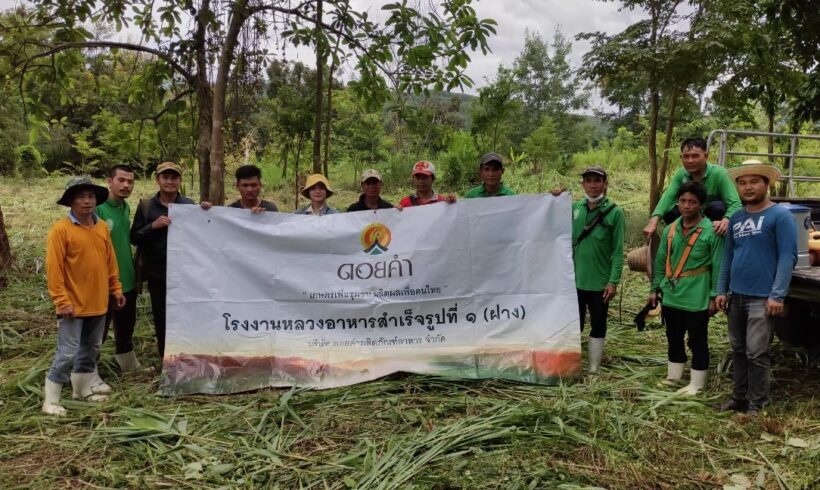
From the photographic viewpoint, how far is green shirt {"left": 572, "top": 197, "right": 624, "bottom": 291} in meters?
4.05

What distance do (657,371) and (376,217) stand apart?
8.31ft

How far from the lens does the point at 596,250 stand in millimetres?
4102

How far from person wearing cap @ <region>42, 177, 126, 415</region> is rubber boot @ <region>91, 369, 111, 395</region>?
0.03 meters

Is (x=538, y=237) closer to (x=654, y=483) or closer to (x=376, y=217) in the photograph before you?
(x=376, y=217)

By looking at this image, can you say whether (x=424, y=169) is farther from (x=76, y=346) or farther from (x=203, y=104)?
(x=76, y=346)

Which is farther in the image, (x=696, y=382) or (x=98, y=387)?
(x=98, y=387)

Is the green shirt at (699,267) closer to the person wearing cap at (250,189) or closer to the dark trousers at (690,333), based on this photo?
the dark trousers at (690,333)

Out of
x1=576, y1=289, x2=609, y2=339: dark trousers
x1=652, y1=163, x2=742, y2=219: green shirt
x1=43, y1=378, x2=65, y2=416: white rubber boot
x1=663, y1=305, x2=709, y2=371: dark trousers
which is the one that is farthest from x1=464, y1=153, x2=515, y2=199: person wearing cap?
x1=43, y1=378, x2=65, y2=416: white rubber boot

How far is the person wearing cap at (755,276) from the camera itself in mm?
3305

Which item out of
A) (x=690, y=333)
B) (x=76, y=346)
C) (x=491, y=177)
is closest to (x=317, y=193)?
(x=491, y=177)

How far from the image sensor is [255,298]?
13.4 ft

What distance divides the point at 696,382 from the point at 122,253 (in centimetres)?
444

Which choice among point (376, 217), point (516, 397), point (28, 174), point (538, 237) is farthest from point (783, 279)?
point (28, 174)

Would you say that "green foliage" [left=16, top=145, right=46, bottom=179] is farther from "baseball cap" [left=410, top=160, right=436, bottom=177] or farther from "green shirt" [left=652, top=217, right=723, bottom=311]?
"green shirt" [left=652, top=217, right=723, bottom=311]
